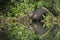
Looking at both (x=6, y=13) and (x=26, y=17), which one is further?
(x=6, y=13)

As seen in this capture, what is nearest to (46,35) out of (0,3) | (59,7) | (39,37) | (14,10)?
(39,37)

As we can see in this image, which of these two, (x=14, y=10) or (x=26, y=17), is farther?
(x=14, y=10)

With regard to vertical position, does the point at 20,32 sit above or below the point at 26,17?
below

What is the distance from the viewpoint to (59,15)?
3.96 meters

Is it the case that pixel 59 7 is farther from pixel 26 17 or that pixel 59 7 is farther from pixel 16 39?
pixel 16 39

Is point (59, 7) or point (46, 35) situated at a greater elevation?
point (59, 7)

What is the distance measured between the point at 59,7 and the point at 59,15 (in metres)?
0.16

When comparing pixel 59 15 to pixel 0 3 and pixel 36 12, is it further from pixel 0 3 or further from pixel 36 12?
pixel 0 3

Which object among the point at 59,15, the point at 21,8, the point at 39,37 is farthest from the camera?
the point at 21,8

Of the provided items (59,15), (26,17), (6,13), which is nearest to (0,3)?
(6,13)

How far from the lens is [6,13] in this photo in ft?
14.0

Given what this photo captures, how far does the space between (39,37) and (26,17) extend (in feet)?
1.26

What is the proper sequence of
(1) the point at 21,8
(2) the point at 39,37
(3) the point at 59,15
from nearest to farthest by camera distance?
(2) the point at 39,37
(3) the point at 59,15
(1) the point at 21,8

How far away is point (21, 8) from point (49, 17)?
666 mm
